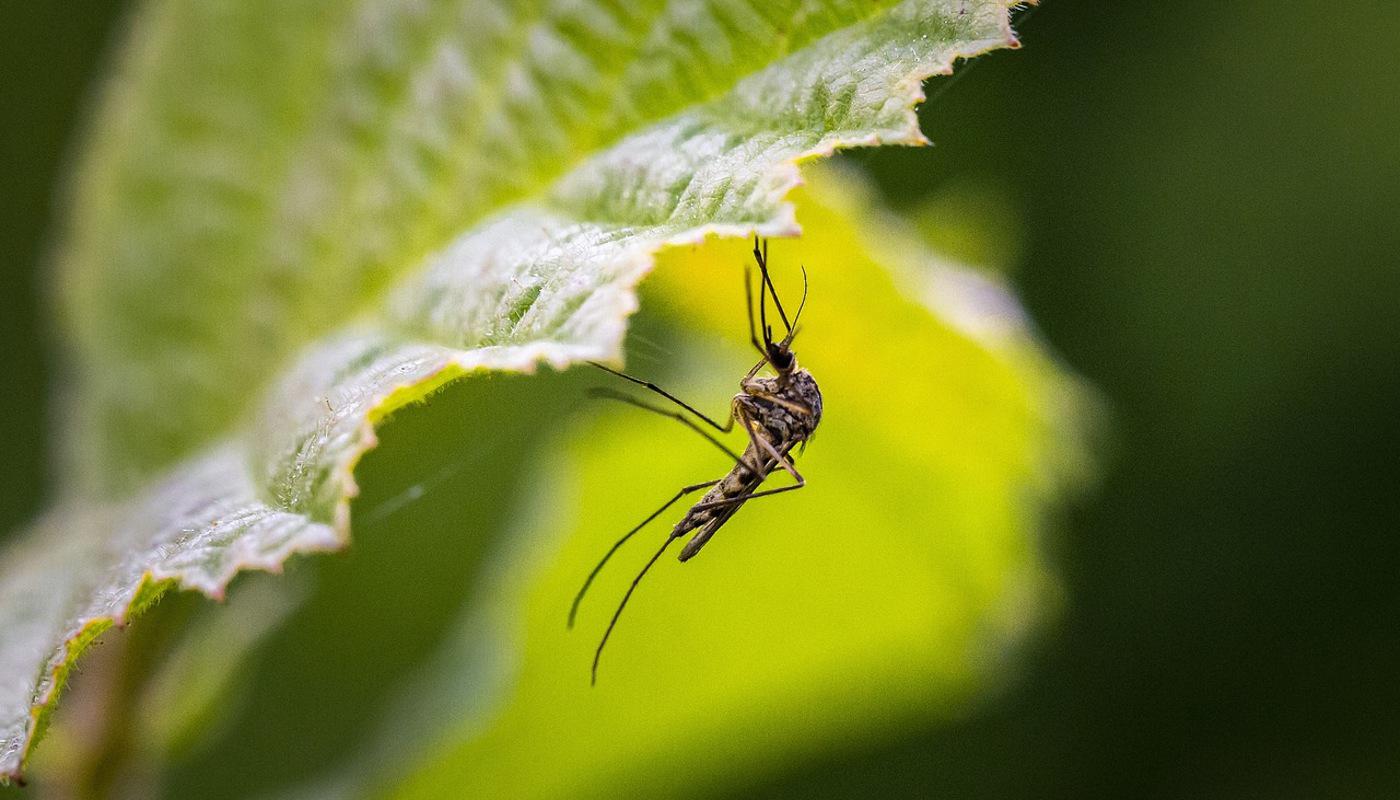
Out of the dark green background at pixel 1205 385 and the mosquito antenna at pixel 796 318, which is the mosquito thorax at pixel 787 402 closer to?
the mosquito antenna at pixel 796 318

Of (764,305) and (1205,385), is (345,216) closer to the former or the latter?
(764,305)

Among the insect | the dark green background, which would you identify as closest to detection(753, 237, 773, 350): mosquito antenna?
the insect

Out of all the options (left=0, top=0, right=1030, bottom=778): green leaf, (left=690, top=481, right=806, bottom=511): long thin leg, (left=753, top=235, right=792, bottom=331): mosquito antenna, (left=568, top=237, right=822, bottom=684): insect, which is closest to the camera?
(left=0, top=0, right=1030, bottom=778): green leaf

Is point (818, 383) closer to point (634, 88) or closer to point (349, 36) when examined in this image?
→ point (634, 88)

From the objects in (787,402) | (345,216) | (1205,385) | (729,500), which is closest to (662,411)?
(729,500)

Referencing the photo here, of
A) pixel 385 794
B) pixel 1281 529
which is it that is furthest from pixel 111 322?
pixel 1281 529

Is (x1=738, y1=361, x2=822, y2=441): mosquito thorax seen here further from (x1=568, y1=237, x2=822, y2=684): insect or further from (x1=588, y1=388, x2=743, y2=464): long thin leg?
(x1=588, y1=388, x2=743, y2=464): long thin leg
